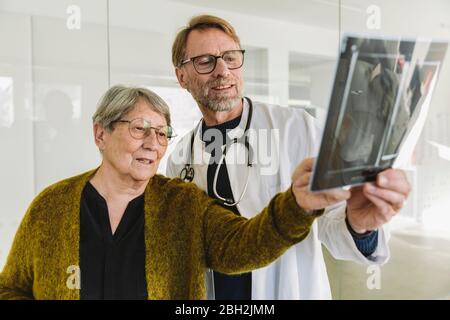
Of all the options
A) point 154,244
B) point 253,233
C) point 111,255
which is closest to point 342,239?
point 253,233

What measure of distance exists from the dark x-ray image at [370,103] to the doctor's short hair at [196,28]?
526 mm

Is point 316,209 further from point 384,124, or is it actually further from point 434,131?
point 434,131

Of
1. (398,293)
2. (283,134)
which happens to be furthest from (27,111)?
(398,293)

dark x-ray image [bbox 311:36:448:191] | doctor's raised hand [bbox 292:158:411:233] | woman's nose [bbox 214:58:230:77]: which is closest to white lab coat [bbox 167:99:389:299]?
woman's nose [bbox 214:58:230:77]

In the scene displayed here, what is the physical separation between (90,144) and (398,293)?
1244 millimetres

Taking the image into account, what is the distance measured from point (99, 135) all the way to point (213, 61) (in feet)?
1.18

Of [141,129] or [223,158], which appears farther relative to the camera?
[223,158]

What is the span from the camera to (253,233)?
0.95m

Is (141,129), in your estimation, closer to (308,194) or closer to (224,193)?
(224,193)

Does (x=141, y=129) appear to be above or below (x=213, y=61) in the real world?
below

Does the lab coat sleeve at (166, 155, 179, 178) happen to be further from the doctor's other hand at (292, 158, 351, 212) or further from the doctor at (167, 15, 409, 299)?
the doctor's other hand at (292, 158, 351, 212)

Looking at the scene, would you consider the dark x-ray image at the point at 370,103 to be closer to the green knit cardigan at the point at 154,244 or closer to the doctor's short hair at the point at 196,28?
the green knit cardigan at the point at 154,244

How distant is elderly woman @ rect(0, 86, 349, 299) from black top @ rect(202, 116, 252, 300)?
7 centimetres

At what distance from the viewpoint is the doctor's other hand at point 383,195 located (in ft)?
2.49
